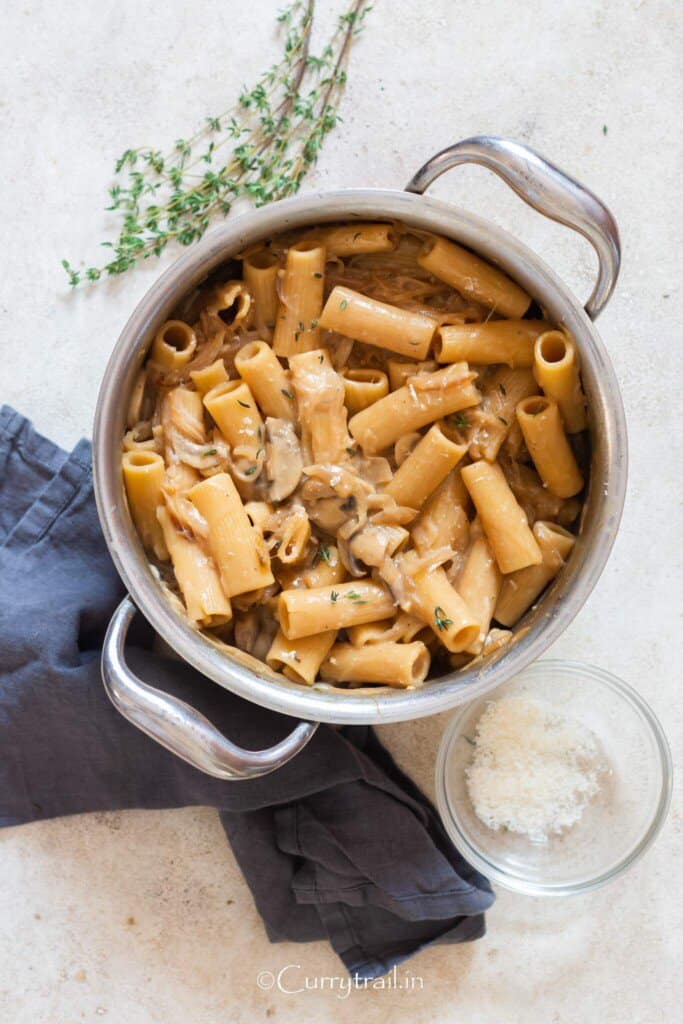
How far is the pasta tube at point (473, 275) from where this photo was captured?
4.81 feet

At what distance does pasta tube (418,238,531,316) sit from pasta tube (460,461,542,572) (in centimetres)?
24

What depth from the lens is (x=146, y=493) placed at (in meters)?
1.47

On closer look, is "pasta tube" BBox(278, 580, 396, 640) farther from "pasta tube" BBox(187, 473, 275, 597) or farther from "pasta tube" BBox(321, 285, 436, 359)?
"pasta tube" BBox(321, 285, 436, 359)

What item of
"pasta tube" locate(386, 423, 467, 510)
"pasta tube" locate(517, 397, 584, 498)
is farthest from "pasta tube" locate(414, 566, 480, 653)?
"pasta tube" locate(517, 397, 584, 498)

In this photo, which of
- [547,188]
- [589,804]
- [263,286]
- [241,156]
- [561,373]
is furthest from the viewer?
[589,804]

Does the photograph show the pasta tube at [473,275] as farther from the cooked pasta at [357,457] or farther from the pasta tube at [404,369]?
the pasta tube at [404,369]

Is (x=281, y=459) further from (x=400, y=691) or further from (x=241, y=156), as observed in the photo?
(x=241, y=156)

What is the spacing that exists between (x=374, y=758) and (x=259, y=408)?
2.08 ft

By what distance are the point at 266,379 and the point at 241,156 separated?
421 mm

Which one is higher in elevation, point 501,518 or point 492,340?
point 492,340

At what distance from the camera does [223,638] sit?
1.54m

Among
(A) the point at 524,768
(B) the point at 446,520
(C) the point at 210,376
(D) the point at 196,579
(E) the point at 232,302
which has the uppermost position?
(E) the point at 232,302

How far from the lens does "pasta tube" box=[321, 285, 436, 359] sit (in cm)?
148

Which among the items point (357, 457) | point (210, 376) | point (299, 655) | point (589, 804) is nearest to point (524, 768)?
point (589, 804)
